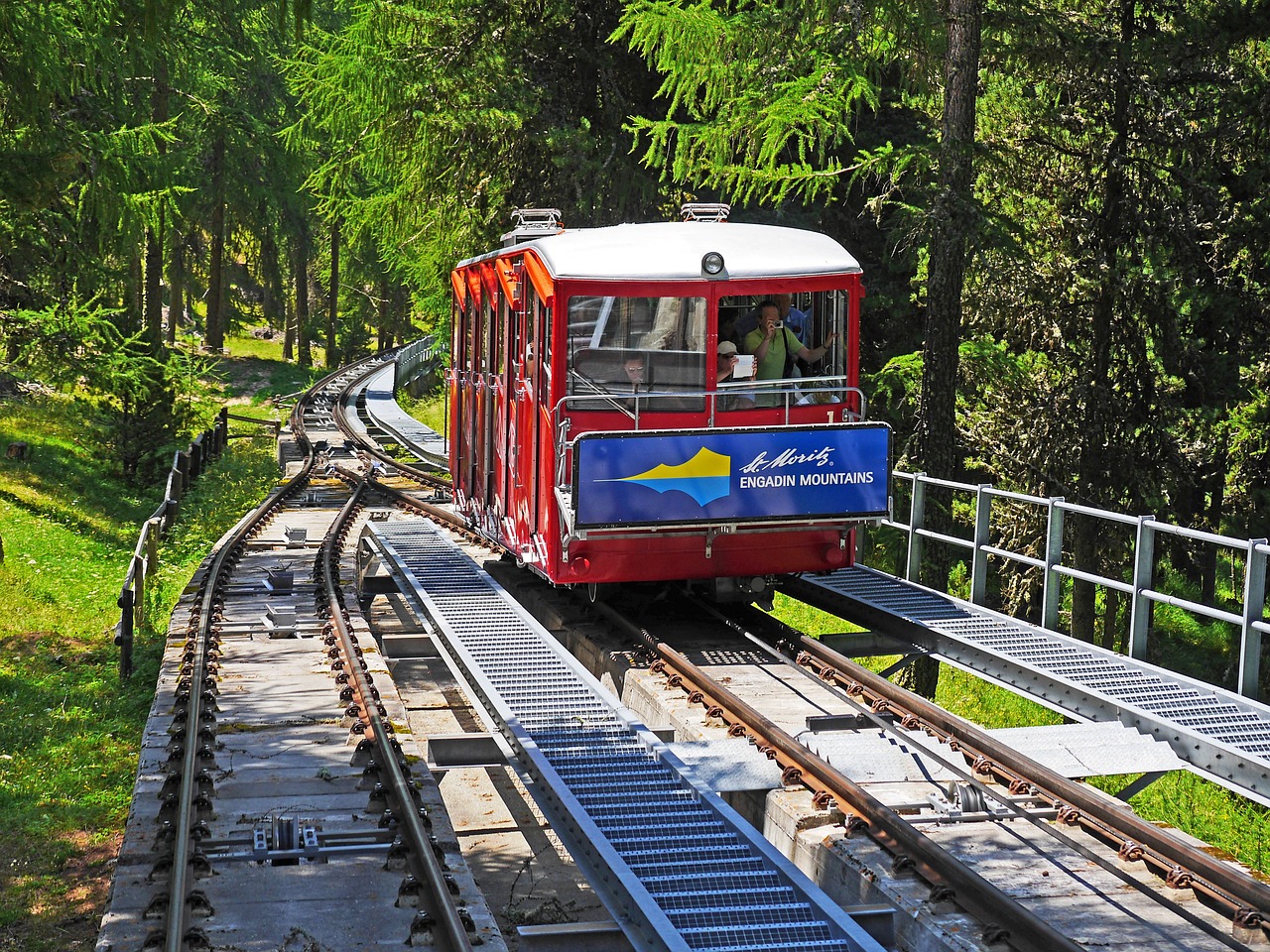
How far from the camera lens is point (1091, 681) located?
10164 millimetres

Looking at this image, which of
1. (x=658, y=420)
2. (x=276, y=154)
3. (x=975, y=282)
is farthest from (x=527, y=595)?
(x=276, y=154)

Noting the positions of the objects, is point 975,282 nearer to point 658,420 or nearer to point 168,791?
point 658,420

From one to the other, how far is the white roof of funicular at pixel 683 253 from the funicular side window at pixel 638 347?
25 centimetres

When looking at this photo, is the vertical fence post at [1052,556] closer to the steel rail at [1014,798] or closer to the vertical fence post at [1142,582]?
the vertical fence post at [1142,582]

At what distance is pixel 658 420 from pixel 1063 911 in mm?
6000

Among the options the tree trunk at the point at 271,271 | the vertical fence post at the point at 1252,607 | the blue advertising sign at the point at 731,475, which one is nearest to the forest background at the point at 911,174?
the blue advertising sign at the point at 731,475

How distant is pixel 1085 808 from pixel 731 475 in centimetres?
435

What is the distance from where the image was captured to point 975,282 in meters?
20.1

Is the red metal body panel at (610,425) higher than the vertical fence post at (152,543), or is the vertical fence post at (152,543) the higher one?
the red metal body panel at (610,425)

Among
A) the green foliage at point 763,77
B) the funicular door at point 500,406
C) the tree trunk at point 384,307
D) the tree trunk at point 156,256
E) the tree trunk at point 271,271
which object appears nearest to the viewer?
the funicular door at point 500,406

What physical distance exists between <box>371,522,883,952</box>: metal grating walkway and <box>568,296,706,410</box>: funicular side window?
222 cm

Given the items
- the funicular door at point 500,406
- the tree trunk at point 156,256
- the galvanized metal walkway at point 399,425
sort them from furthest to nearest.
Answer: the tree trunk at point 156,256
the galvanized metal walkway at point 399,425
the funicular door at point 500,406

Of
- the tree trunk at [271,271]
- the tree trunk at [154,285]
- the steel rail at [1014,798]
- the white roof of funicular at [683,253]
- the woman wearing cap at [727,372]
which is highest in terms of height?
the tree trunk at [271,271]

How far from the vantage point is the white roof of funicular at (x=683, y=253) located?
11859 mm
